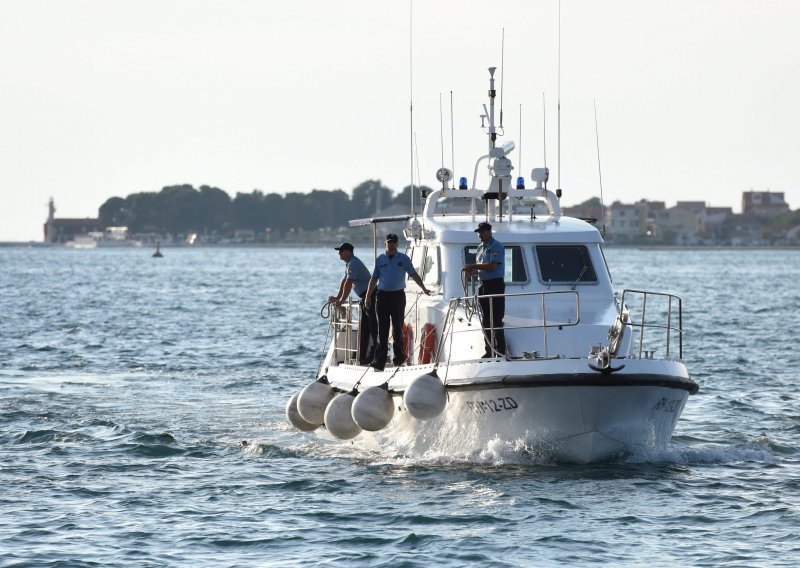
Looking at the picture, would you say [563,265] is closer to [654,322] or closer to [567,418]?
[567,418]

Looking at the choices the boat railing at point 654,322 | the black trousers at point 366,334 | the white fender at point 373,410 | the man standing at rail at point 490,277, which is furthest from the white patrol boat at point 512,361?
the boat railing at point 654,322

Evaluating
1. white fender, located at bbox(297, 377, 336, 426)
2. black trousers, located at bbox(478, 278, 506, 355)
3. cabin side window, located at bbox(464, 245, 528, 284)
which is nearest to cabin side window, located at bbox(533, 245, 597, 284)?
cabin side window, located at bbox(464, 245, 528, 284)

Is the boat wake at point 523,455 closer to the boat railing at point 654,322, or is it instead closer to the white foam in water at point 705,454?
the white foam in water at point 705,454

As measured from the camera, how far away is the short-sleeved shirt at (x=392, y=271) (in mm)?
16750

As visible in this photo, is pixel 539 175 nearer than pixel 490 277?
No

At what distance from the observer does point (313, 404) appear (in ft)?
57.5

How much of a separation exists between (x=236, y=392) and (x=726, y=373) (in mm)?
9313

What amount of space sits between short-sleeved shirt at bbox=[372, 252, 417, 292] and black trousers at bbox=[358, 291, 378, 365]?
2.14 feet

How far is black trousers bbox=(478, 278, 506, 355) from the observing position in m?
15.6

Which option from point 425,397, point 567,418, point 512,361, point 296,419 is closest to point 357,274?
point 296,419

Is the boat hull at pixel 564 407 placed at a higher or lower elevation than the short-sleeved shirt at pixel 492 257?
lower

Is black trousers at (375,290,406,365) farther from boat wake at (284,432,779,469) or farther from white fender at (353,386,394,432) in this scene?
boat wake at (284,432,779,469)

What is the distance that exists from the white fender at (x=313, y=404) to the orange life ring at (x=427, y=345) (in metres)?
1.34

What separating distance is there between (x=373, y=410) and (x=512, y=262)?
2.55 metres
